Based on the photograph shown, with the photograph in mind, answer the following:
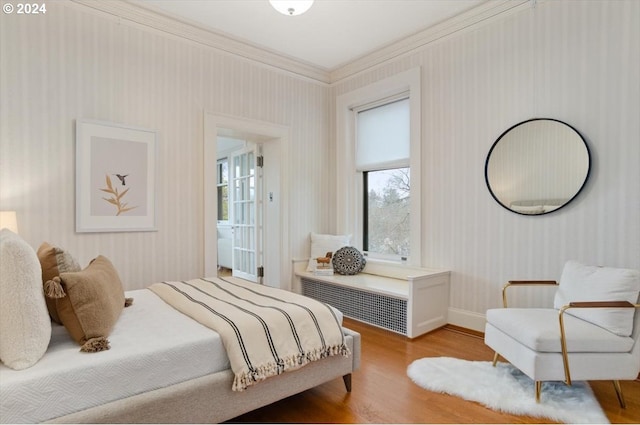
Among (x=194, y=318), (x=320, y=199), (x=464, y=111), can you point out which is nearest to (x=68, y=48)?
(x=194, y=318)

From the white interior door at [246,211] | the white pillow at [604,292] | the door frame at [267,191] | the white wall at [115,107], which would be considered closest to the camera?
the white pillow at [604,292]

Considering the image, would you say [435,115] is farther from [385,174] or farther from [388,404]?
[388,404]

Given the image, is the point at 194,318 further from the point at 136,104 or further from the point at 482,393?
the point at 136,104

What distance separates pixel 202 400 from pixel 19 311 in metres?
0.81

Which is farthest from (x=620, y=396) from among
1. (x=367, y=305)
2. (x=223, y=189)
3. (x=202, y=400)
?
(x=223, y=189)

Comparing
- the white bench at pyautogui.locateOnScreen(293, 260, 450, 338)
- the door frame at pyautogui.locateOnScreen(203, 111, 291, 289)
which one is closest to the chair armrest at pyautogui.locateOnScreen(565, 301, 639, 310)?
the white bench at pyautogui.locateOnScreen(293, 260, 450, 338)

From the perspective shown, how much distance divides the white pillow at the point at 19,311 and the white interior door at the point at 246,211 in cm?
316

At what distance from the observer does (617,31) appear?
2.49 m

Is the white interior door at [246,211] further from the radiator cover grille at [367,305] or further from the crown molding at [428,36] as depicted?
the crown molding at [428,36]

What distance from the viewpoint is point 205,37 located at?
3.58 meters

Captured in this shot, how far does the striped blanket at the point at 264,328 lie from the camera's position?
1.67 meters

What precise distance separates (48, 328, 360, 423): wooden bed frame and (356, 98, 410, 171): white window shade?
2.68 m

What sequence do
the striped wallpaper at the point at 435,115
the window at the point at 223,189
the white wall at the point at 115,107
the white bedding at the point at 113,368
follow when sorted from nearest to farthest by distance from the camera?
the white bedding at the point at 113,368
the striped wallpaper at the point at 435,115
the white wall at the point at 115,107
the window at the point at 223,189

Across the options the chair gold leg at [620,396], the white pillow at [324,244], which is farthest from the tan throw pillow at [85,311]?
the white pillow at [324,244]
